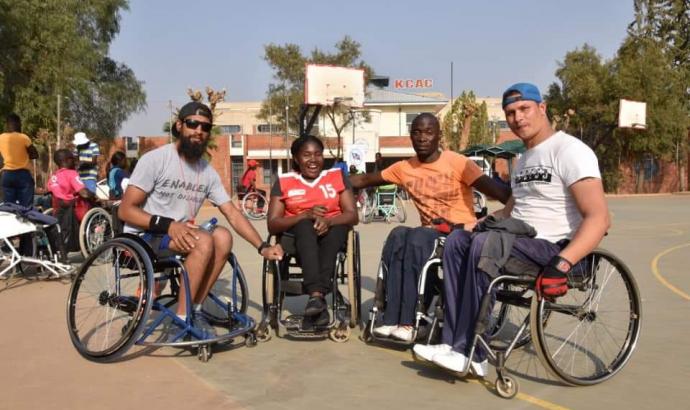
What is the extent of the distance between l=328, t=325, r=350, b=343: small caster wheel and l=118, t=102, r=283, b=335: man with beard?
2.24 ft

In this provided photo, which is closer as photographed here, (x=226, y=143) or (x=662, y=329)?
(x=662, y=329)

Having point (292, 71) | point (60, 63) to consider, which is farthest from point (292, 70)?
point (60, 63)

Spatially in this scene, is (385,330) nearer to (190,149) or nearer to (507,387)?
(507,387)

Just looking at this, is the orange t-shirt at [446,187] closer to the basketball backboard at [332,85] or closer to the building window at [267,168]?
the basketball backboard at [332,85]

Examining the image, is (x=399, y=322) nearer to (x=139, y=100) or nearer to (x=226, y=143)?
(x=139, y=100)

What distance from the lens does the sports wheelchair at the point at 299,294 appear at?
14.7 feet

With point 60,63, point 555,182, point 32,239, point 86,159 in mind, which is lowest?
point 32,239

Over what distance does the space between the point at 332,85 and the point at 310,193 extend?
18743mm

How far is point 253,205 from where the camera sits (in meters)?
17.7

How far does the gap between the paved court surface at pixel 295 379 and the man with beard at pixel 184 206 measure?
1.78 ft

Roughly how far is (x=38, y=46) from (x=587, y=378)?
2756 centimetres

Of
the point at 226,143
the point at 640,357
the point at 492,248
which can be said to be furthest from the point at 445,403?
the point at 226,143

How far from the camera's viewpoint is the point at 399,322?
163 inches

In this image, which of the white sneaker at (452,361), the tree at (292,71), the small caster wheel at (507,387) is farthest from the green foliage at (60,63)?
the small caster wheel at (507,387)
